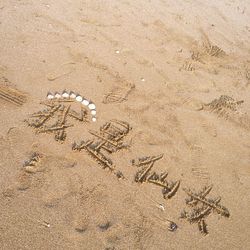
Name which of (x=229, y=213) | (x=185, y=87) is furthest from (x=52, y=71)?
(x=229, y=213)

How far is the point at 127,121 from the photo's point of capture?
3756 mm

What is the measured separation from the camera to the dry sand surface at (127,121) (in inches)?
112

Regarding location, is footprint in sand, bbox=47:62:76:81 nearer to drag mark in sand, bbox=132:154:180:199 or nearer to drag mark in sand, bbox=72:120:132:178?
drag mark in sand, bbox=72:120:132:178

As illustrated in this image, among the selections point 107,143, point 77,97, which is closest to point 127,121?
point 107,143

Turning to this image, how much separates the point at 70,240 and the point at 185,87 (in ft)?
8.30

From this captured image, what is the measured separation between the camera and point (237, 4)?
22.3 feet

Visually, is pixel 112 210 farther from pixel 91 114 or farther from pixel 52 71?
pixel 52 71

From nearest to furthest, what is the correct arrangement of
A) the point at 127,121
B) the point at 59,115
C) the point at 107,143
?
1. the point at 107,143
2. the point at 59,115
3. the point at 127,121

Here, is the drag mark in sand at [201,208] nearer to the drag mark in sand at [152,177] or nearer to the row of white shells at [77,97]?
the drag mark in sand at [152,177]

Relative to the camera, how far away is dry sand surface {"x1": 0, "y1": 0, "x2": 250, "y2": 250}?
112 inches

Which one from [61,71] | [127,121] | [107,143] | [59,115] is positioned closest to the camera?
[107,143]

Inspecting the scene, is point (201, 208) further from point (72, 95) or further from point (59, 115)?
point (72, 95)

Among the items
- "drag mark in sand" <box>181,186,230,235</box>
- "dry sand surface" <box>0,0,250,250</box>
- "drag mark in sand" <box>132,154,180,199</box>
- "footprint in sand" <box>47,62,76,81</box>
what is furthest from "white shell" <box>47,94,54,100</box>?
"drag mark in sand" <box>181,186,230,235</box>

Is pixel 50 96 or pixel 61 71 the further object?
pixel 61 71
